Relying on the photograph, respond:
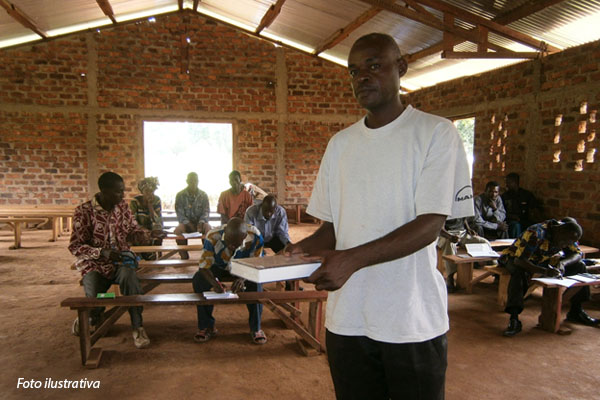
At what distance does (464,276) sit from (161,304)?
3.70 m

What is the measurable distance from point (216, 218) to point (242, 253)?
→ 6557 mm

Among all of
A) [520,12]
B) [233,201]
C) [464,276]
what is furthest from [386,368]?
[520,12]

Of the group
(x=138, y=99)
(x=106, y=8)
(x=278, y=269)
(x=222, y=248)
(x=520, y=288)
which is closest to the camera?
(x=278, y=269)

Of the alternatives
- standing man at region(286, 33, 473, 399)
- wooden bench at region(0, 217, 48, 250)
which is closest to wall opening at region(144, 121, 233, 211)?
wooden bench at region(0, 217, 48, 250)

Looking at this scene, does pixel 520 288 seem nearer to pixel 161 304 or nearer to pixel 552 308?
pixel 552 308

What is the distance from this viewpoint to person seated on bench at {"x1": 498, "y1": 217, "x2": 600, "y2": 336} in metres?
3.89

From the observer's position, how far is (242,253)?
143 inches

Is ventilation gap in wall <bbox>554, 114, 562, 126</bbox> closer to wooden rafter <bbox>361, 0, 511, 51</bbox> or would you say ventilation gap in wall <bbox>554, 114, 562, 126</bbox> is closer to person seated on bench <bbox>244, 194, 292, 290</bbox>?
wooden rafter <bbox>361, 0, 511, 51</bbox>

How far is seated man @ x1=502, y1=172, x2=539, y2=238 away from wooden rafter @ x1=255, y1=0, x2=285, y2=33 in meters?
4.80

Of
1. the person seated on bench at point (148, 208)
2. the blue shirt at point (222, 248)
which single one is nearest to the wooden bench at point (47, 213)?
the person seated on bench at point (148, 208)

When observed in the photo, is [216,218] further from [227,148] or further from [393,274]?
[393,274]

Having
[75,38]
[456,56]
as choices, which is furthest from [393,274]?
[75,38]

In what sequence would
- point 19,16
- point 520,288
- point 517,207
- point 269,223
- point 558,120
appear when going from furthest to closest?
point 19,16 → point 517,207 → point 558,120 → point 269,223 → point 520,288

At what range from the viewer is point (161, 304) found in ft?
10.4
